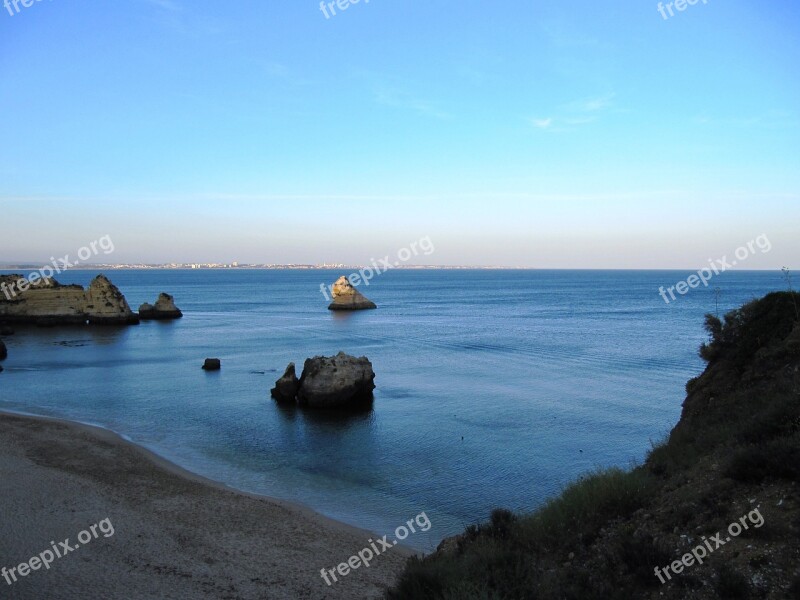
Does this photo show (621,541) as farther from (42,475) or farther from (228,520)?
(42,475)

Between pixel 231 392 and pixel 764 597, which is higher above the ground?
pixel 764 597

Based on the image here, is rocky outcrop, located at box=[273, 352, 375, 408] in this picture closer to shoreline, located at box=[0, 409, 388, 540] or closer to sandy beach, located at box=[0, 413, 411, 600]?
shoreline, located at box=[0, 409, 388, 540]

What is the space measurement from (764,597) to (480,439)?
17147 millimetres

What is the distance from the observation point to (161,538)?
13781 millimetres

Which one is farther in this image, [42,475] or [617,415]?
[617,415]

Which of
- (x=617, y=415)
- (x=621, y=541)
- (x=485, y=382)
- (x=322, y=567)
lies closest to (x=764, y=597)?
(x=621, y=541)

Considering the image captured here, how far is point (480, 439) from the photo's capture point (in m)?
23.2

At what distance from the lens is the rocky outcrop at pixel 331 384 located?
29500 mm
